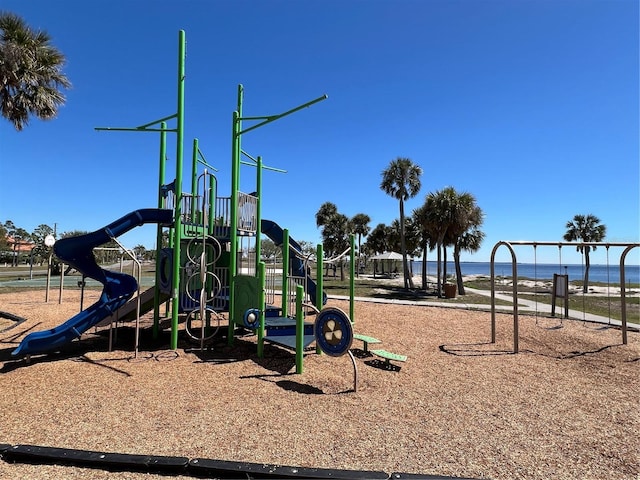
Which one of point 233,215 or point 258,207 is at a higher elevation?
point 258,207

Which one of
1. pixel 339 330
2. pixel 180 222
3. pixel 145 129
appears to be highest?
pixel 145 129

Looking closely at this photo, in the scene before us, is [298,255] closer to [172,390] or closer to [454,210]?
[172,390]

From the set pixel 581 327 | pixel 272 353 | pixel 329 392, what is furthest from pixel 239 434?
pixel 581 327

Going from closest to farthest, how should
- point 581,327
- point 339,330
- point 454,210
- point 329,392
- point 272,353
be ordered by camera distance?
1. point 329,392
2. point 339,330
3. point 272,353
4. point 581,327
5. point 454,210

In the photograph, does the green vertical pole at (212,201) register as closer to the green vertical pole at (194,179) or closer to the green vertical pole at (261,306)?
the green vertical pole at (194,179)

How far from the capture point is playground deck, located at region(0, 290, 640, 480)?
3.42 metres

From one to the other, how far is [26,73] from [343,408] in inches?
538

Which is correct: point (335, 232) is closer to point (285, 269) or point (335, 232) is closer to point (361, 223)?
point (361, 223)

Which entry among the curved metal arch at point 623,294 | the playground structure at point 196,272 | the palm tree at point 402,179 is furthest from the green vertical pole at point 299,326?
the palm tree at point 402,179

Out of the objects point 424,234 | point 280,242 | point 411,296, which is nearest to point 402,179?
point 424,234

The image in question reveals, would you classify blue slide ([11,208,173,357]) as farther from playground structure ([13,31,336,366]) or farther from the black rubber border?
the black rubber border

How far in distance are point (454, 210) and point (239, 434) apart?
2130cm

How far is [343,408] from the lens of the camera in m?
4.59

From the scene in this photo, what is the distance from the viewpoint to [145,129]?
331 inches
